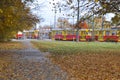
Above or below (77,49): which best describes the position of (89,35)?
above

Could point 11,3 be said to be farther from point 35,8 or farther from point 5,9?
point 35,8

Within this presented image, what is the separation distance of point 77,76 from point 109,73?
168 centimetres

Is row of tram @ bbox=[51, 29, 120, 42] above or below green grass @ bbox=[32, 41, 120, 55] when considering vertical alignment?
above

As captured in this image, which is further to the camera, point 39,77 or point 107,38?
point 107,38

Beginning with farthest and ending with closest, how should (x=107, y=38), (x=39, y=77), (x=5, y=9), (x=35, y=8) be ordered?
(x=107, y=38), (x=35, y=8), (x=5, y=9), (x=39, y=77)

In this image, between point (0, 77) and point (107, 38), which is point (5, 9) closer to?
point (0, 77)

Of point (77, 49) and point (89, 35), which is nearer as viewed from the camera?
point (77, 49)

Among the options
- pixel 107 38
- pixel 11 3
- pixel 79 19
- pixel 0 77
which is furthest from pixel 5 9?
pixel 107 38

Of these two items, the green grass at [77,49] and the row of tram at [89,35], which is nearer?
the green grass at [77,49]

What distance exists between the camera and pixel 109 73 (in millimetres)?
13977

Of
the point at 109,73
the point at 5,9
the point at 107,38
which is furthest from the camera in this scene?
the point at 107,38

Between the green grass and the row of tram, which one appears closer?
the green grass

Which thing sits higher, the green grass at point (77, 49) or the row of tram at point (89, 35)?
the row of tram at point (89, 35)

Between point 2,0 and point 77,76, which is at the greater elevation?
point 2,0
